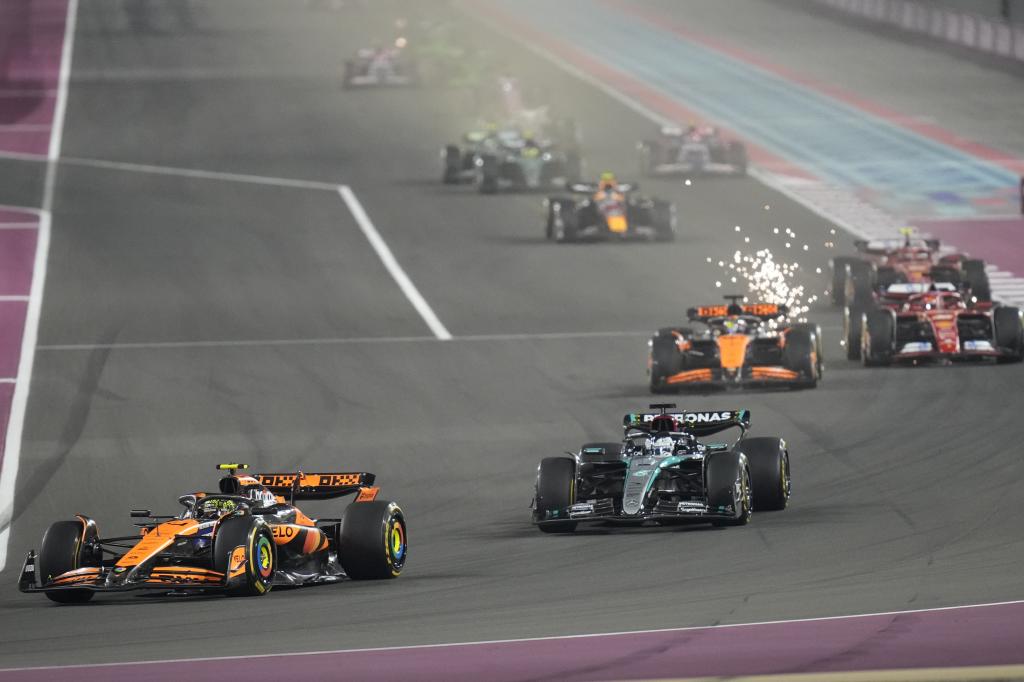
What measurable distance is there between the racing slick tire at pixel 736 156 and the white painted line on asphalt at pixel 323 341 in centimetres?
2025

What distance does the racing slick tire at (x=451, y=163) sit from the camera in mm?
61406

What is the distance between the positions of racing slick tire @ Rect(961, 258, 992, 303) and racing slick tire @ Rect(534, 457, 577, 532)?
1877cm

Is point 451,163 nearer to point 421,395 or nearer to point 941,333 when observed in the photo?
point 421,395

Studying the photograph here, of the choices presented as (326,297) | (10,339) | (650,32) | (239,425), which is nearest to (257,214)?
(326,297)

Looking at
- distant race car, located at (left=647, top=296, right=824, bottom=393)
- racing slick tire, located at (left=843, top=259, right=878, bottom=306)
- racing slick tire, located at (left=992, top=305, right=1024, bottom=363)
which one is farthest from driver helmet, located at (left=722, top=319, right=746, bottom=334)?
racing slick tire, located at (left=843, top=259, right=878, bottom=306)

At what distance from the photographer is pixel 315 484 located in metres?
22.8

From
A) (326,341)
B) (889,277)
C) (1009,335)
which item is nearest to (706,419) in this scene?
(1009,335)

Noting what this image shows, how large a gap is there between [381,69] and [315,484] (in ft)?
191

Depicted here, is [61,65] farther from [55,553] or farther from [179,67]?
[55,553]

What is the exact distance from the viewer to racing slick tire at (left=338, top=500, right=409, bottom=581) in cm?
2152

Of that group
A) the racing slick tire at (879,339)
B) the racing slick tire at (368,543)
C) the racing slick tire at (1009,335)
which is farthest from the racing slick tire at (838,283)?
the racing slick tire at (368,543)

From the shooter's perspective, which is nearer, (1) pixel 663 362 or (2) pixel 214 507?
(2) pixel 214 507

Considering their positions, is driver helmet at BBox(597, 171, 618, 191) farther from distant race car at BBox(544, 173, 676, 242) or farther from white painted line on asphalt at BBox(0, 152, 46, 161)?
white painted line on asphalt at BBox(0, 152, 46, 161)

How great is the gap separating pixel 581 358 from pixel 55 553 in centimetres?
1960
